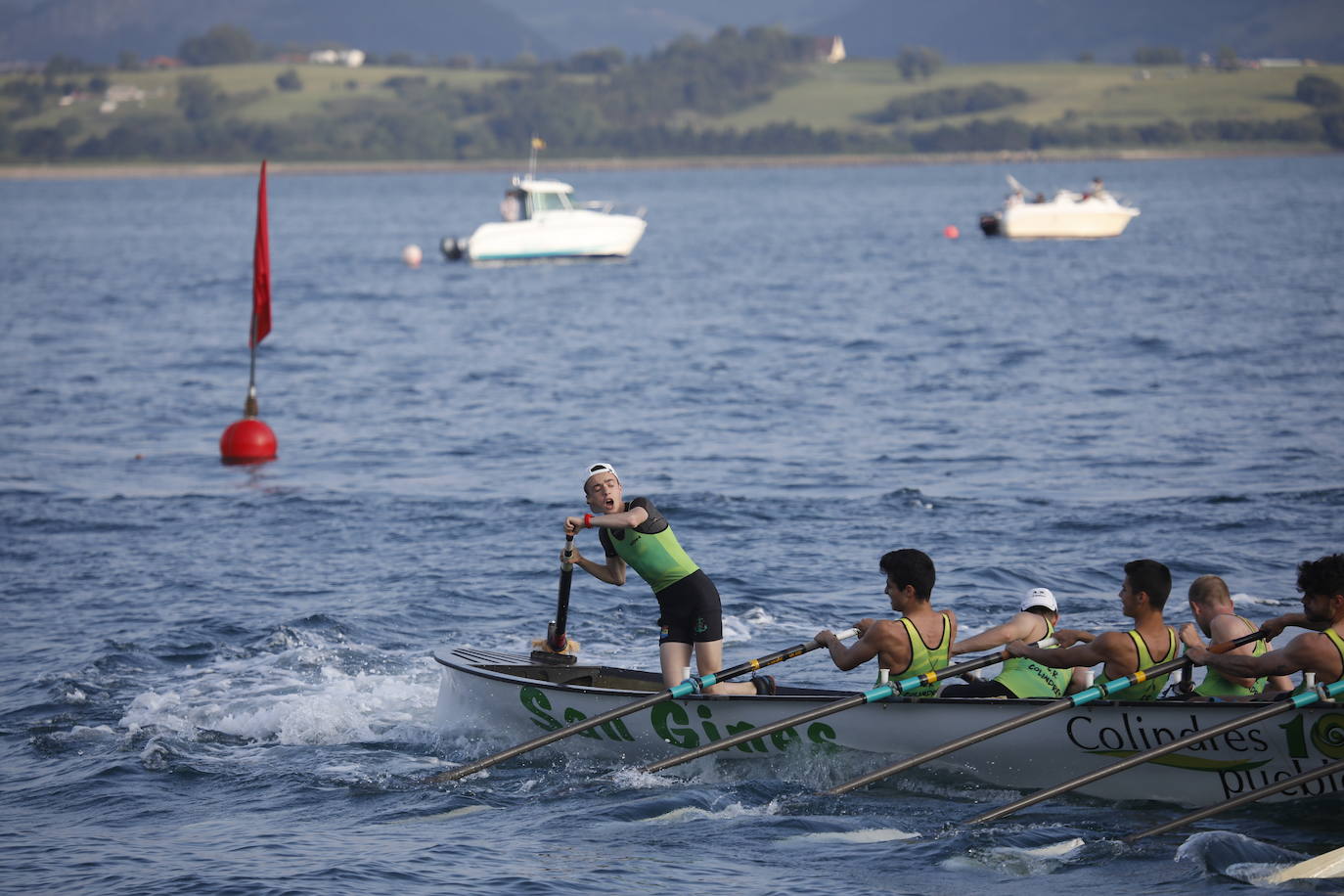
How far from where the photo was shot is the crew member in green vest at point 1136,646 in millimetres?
11039

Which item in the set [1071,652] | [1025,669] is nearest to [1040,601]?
[1025,669]

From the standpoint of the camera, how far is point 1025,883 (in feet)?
34.7

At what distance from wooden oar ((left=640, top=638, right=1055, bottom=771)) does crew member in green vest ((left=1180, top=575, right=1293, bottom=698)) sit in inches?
42.5

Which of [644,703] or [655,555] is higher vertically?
[655,555]

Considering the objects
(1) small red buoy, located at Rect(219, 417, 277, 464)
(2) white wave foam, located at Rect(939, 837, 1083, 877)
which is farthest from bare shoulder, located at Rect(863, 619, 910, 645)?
(1) small red buoy, located at Rect(219, 417, 277, 464)

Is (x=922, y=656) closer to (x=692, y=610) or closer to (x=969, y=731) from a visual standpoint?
(x=969, y=731)

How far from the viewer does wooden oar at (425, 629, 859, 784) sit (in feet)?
39.6

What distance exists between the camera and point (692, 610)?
12445mm

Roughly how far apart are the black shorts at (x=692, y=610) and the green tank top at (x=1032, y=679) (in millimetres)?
2235

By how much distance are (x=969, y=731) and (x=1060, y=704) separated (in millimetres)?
750

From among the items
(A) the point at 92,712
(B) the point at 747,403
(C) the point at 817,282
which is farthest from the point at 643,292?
(A) the point at 92,712

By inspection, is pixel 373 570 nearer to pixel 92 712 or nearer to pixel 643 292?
pixel 92 712

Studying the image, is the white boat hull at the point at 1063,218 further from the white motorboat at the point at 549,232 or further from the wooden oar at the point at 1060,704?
the wooden oar at the point at 1060,704

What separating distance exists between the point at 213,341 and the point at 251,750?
3218 cm
